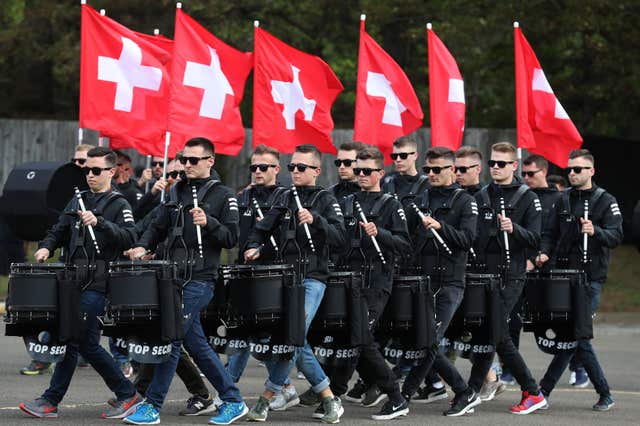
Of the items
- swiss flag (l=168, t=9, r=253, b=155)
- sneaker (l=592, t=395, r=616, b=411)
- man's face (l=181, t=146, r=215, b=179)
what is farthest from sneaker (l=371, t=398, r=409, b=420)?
swiss flag (l=168, t=9, r=253, b=155)

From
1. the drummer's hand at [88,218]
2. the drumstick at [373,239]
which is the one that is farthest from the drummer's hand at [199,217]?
the drumstick at [373,239]

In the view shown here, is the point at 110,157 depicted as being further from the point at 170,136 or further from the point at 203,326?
the point at 170,136

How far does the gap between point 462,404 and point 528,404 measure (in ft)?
2.16

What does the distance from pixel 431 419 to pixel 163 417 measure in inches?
82.1

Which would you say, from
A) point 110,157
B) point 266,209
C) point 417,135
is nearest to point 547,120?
point 266,209

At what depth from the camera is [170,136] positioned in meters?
16.4

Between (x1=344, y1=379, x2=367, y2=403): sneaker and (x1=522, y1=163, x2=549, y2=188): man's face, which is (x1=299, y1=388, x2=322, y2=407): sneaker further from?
(x1=522, y1=163, x2=549, y2=188): man's face

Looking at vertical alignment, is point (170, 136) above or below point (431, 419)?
above

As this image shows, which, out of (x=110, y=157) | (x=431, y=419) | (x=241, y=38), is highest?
(x=241, y=38)

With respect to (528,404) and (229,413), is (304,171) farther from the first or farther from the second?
(528,404)

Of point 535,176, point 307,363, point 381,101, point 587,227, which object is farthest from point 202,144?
point 381,101

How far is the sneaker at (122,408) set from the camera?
12156 millimetres

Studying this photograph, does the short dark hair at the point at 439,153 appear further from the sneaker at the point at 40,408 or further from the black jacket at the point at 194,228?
the sneaker at the point at 40,408

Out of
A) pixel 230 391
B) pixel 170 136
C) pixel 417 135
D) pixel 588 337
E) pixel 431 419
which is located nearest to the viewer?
pixel 230 391
